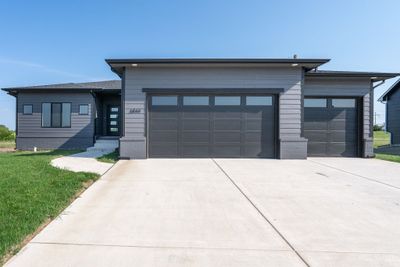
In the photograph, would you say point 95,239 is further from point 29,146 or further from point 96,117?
point 29,146

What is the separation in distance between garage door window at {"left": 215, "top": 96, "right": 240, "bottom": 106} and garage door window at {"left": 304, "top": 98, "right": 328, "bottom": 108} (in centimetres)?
317

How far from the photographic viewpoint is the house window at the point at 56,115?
16188 millimetres

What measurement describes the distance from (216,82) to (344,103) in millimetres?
5768

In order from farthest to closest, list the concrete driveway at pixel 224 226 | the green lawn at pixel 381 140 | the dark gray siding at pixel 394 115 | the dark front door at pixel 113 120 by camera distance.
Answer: the green lawn at pixel 381 140 → the dark gray siding at pixel 394 115 → the dark front door at pixel 113 120 → the concrete driveway at pixel 224 226

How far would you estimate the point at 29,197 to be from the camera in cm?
454

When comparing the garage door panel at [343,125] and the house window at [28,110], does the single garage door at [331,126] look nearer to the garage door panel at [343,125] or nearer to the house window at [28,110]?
the garage door panel at [343,125]

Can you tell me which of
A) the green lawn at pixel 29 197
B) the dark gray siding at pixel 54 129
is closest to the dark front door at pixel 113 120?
the dark gray siding at pixel 54 129

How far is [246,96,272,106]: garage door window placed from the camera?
11297mm

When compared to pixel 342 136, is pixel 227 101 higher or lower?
higher

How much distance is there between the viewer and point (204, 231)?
11.3 ft

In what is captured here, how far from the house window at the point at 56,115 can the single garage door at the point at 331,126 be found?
12.9 meters

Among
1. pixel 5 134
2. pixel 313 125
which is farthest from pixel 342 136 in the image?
pixel 5 134

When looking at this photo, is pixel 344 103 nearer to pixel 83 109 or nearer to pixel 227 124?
pixel 227 124

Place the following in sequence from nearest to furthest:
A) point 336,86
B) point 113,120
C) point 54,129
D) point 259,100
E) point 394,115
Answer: point 259,100 < point 336,86 < point 54,129 < point 113,120 < point 394,115
